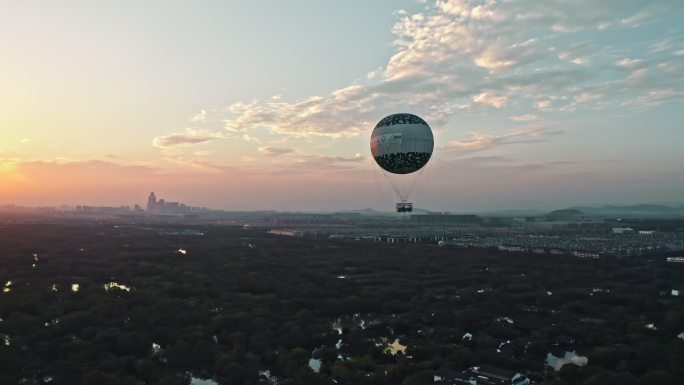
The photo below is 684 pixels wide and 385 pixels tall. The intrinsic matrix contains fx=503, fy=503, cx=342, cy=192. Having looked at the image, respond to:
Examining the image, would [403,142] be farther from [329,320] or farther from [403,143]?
[329,320]

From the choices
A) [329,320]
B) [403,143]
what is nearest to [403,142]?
[403,143]

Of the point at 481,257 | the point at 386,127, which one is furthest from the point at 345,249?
the point at 386,127

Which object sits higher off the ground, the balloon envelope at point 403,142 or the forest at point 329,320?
the balloon envelope at point 403,142

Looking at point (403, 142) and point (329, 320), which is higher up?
point (403, 142)

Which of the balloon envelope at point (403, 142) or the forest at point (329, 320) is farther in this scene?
the balloon envelope at point (403, 142)

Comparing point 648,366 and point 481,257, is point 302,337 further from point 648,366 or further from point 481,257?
point 481,257
